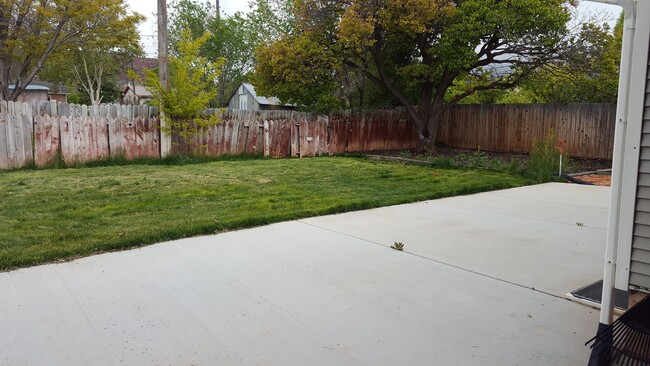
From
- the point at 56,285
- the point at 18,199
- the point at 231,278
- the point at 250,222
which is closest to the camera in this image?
the point at 56,285

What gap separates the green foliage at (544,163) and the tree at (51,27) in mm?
15484

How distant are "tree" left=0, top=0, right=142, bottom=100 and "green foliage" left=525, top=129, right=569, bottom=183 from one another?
1548 cm

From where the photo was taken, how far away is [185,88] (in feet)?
39.9

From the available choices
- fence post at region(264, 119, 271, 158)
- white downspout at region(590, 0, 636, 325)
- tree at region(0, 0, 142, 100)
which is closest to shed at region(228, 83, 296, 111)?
tree at region(0, 0, 142, 100)

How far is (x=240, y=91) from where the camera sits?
33500 millimetres

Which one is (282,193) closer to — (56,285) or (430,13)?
(56,285)

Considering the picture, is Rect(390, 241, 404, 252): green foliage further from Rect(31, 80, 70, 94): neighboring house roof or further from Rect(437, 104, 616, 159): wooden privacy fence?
Rect(31, 80, 70, 94): neighboring house roof

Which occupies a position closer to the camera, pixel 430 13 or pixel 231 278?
pixel 231 278

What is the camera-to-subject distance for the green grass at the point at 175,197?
4.91 m

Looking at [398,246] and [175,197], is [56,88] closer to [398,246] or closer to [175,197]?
[175,197]

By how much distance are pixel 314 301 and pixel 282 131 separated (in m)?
12.0

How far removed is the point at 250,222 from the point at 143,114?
8164 millimetres

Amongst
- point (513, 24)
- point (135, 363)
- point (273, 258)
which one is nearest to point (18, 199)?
point (273, 258)

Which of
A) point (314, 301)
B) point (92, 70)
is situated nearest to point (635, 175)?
point (314, 301)
